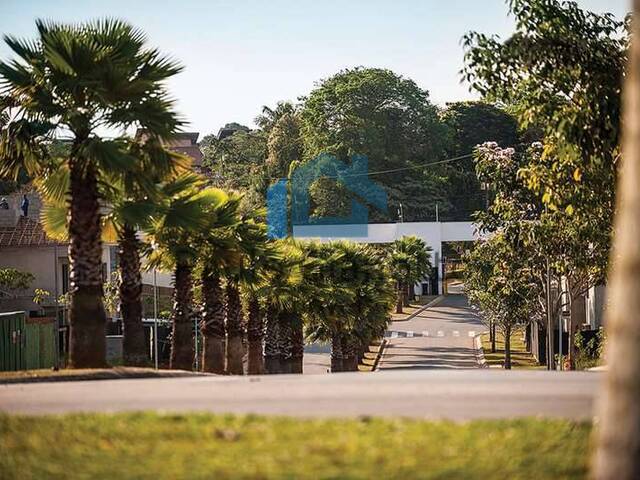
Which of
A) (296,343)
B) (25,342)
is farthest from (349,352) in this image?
(25,342)

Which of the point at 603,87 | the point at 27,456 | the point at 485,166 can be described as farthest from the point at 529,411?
the point at 485,166

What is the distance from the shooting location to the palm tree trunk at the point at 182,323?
32250 mm

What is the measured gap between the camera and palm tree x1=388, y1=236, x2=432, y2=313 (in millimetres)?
95425

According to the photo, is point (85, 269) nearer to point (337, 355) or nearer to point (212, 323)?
point (212, 323)

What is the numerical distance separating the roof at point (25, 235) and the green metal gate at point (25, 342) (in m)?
11.3

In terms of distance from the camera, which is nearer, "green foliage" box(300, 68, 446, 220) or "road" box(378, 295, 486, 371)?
"road" box(378, 295, 486, 371)

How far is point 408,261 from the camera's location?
9588 centimetres

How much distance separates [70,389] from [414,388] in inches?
173

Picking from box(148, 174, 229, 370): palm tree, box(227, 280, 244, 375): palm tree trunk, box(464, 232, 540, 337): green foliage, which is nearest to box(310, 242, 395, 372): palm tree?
box(464, 232, 540, 337): green foliage

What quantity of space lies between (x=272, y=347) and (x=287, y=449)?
3850 centimetres

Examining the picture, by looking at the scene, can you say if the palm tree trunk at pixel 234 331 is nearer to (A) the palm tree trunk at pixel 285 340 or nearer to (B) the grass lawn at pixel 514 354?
(A) the palm tree trunk at pixel 285 340

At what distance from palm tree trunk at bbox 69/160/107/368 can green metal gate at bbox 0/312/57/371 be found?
14.8 meters

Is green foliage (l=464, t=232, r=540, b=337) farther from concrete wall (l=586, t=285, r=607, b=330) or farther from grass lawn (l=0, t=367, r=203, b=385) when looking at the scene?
grass lawn (l=0, t=367, r=203, b=385)

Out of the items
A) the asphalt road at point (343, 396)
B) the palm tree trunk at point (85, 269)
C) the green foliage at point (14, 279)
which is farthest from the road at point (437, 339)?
the asphalt road at point (343, 396)
